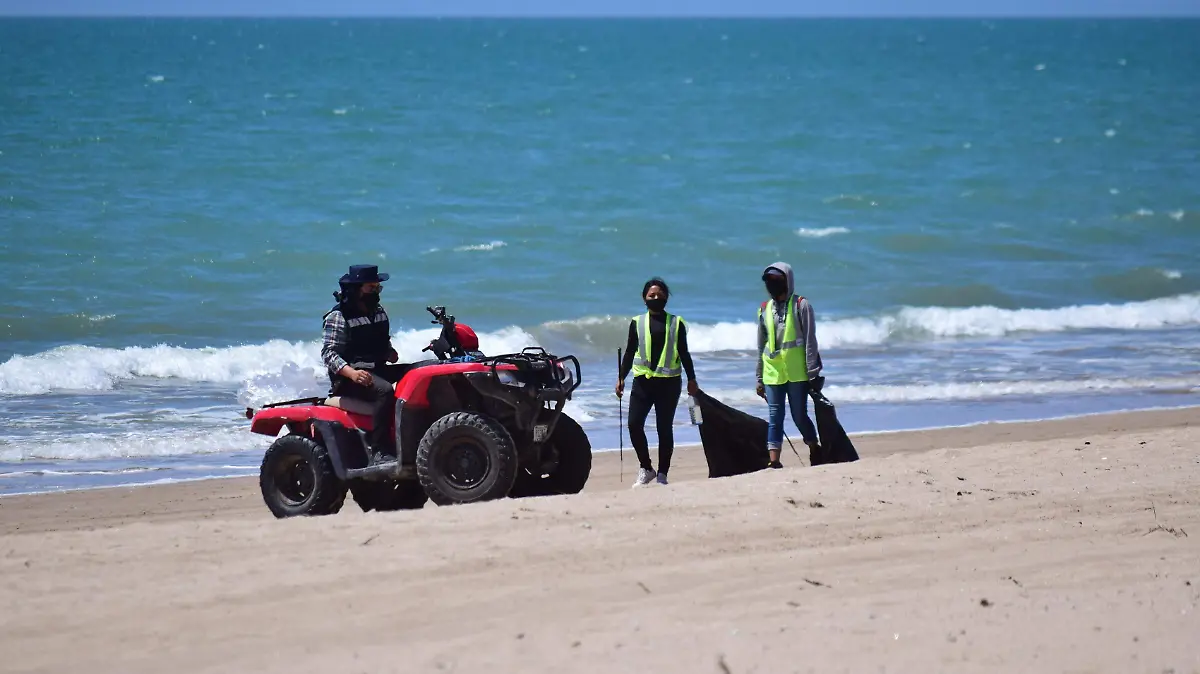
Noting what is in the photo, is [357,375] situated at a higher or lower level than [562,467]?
higher

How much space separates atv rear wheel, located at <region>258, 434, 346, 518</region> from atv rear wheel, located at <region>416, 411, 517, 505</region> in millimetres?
534

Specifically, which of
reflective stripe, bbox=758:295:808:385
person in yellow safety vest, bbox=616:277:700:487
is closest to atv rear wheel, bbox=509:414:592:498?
person in yellow safety vest, bbox=616:277:700:487

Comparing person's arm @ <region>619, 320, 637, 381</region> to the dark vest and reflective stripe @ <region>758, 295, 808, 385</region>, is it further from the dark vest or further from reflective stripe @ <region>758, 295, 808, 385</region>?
the dark vest

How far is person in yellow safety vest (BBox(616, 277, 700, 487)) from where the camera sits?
8766 mm

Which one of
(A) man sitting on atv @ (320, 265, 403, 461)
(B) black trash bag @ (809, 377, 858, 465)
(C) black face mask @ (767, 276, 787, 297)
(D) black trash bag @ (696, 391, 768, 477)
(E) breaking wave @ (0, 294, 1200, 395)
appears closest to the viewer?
(A) man sitting on atv @ (320, 265, 403, 461)

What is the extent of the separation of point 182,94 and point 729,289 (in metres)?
33.4

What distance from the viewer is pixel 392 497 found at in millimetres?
8328

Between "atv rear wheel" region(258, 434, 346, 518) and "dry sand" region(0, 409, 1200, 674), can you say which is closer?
"dry sand" region(0, 409, 1200, 674)

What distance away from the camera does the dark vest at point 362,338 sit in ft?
25.5

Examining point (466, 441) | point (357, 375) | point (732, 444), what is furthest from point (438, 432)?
point (732, 444)

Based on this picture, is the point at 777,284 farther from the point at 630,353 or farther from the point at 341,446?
the point at 341,446

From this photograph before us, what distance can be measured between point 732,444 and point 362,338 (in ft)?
8.29

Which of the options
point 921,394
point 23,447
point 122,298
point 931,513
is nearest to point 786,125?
point 122,298

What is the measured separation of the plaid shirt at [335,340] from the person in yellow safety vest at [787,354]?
260 cm
